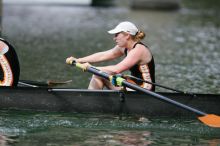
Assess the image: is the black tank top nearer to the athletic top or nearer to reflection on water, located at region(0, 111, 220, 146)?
reflection on water, located at region(0, 111, 220, 146)

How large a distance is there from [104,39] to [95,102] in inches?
658

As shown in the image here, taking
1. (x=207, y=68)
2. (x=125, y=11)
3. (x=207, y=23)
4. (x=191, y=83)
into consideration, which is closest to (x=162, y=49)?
(x=207, y=68)

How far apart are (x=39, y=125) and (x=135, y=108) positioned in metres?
2.00

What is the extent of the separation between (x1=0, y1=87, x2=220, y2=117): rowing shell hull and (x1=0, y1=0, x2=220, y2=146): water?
0.16 meters

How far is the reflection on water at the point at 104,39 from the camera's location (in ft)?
72.3

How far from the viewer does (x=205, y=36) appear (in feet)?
114

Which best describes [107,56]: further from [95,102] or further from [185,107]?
[185,107]

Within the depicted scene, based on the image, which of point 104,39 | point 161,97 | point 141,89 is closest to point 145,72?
point 141,89

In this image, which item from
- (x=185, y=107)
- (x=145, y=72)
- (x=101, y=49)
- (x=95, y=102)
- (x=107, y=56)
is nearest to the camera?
(x=185, y=107)

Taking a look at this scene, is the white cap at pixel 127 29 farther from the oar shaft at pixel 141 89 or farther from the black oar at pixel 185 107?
the black oar at pixel 185 107

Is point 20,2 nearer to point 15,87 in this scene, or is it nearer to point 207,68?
point 207,68

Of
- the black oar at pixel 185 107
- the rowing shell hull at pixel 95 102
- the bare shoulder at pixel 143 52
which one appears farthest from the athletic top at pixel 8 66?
the bare shoulder at pixel 143 52

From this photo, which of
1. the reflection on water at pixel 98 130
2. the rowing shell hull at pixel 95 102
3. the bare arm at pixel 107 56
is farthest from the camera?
the bare arm at pixel 107 56

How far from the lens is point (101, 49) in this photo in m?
28.2
